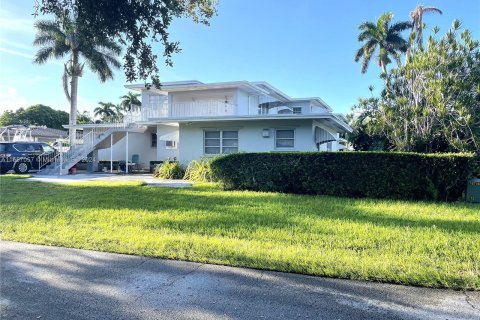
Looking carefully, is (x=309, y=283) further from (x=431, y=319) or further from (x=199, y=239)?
(x=199, y=239)

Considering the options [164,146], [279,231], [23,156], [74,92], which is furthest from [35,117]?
[279,231]

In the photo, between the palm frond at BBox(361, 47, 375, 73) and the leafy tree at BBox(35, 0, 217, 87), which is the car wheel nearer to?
the leafy tree at BBox(35, 0, 217, 87)

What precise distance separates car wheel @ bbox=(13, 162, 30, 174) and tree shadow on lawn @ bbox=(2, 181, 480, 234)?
10.1 m

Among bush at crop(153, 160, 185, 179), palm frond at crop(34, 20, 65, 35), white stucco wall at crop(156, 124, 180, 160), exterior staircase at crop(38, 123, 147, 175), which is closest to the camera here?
bush at crop(153, 160, 185, 179)

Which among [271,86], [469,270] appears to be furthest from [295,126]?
[469,270]

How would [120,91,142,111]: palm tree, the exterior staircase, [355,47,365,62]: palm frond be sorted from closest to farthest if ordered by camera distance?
the exterior staircase
[355,47,365,62]: palm frond
[120,91,142,111]: palm tree

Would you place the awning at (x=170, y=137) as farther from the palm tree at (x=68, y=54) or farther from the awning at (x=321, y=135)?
the palm tree at (x=68, y=54)

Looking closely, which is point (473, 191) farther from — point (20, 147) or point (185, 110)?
point (20, 147)

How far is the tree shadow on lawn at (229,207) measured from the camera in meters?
7.28

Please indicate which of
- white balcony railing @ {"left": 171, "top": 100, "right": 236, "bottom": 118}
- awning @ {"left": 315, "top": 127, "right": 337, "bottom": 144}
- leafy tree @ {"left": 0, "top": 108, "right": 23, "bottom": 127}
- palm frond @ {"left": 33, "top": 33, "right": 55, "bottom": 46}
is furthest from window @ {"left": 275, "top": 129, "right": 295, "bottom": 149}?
leafy tree @ {"left": 0, "top": 108, "right": 23, "bottom": 127}

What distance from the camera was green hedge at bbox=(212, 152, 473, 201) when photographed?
10477 mm

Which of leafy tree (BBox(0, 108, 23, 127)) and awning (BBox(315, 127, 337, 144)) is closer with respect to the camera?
awning (BBox(315, 127, 337, 144))

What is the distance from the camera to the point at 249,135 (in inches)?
751

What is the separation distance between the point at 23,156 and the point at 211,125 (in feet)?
38.0
